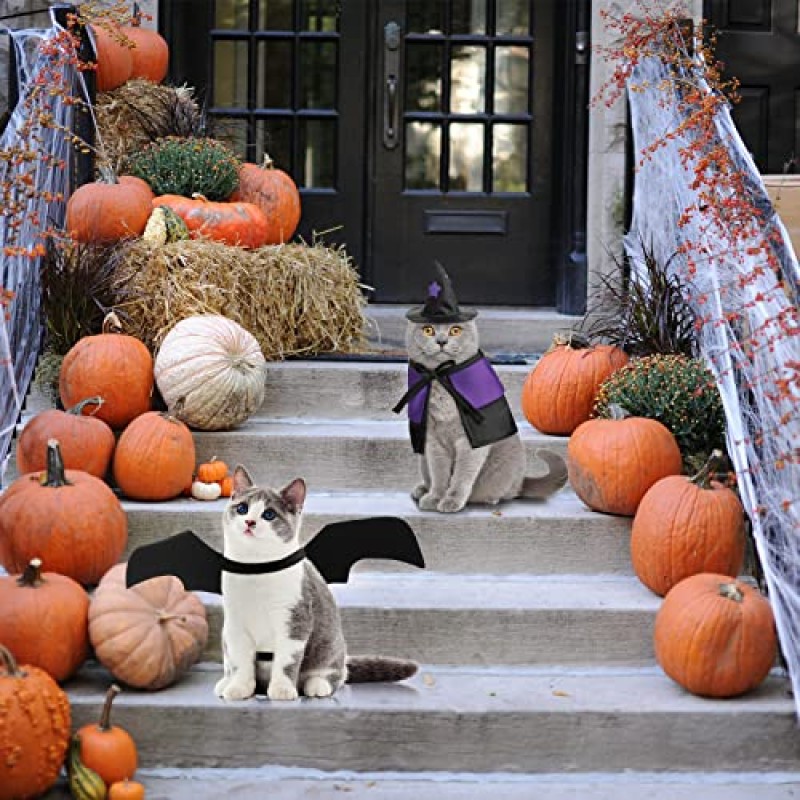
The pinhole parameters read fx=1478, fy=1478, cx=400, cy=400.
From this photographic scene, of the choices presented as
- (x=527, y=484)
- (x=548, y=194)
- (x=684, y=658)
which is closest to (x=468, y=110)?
(x=548, y=194)

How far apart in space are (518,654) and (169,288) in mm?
1879

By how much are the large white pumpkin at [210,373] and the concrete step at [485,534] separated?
397 mm

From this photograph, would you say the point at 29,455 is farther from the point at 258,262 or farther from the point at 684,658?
the point at 684,658

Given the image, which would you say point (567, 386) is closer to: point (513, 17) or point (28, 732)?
point (28, 732)

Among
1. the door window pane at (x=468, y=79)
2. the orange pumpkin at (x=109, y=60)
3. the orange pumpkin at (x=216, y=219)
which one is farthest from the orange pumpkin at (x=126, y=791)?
the door window pane at (x=468, y=79)

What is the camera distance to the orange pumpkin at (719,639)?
3.86m

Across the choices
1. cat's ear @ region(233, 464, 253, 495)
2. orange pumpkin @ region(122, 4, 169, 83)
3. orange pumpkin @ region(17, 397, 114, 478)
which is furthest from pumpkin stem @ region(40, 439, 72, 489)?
orange pumpkin @ region(122, 4, 169, 83)

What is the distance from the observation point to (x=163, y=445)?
4566 mm

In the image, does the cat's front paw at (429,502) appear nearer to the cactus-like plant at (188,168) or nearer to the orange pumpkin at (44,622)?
the orange pumpkin at (44,622)

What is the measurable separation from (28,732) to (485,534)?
158 cm

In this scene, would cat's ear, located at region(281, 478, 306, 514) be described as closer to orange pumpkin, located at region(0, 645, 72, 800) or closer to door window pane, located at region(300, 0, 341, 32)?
orange pumpkin, located at region(0, 645, 72, 800)

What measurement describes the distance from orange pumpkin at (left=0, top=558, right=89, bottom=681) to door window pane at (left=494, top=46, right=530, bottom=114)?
3722mm

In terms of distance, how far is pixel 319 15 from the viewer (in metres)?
6.79

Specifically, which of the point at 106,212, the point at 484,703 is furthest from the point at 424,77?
the point at 484,703
